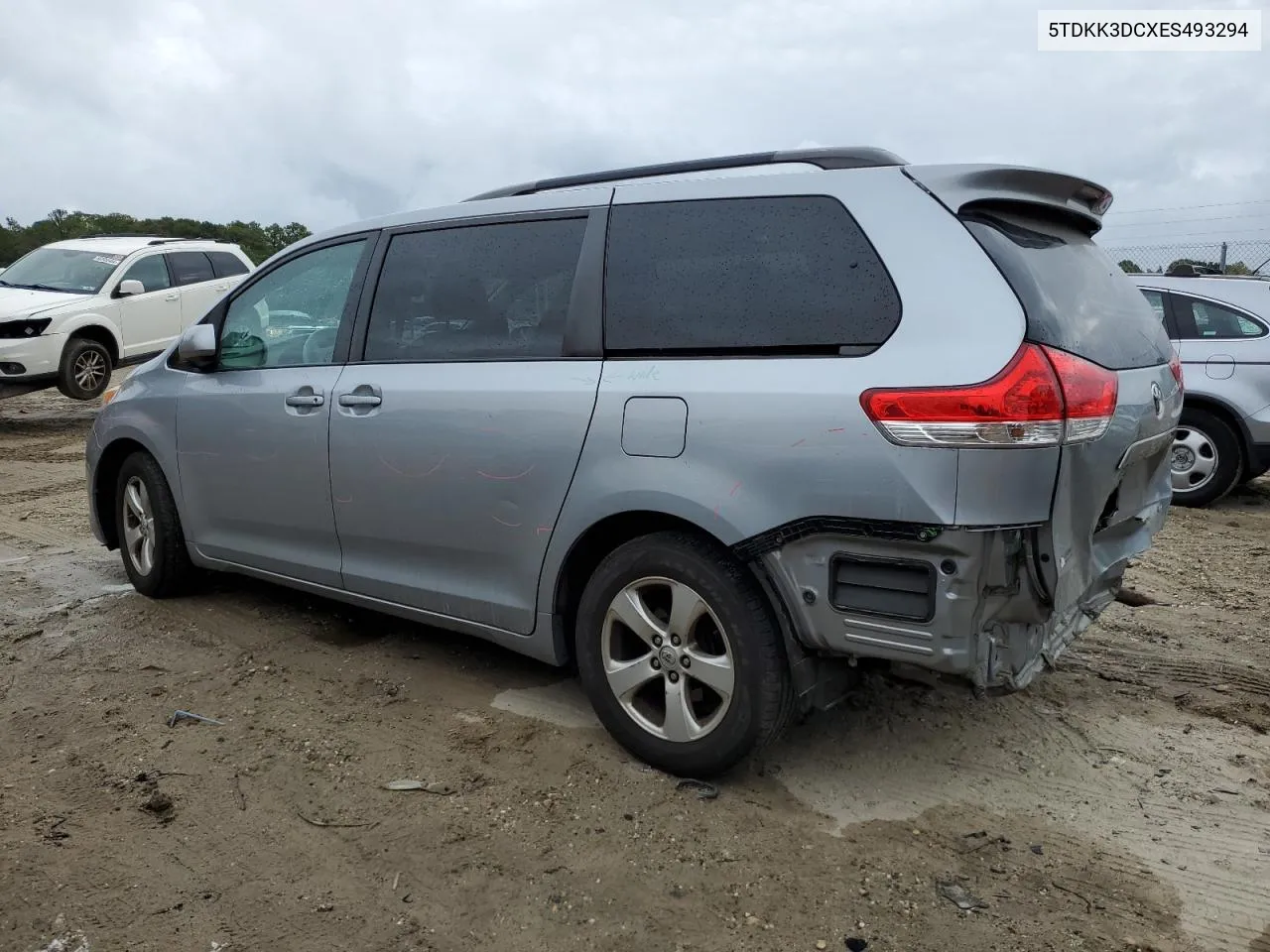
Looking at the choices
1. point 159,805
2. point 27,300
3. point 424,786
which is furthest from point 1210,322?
point 27,300

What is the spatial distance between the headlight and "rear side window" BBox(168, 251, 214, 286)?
70.8 inches

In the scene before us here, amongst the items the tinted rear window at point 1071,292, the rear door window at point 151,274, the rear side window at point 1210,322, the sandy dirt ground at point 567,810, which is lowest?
the sandy dirt ground at point 567,810

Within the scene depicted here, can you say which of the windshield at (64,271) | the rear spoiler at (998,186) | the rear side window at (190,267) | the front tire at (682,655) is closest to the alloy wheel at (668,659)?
the front tire at (682,655)

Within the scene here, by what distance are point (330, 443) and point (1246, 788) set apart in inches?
132

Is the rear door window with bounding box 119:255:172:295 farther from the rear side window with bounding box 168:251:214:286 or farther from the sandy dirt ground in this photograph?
the sandy dirt ground

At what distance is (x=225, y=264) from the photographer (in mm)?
13055

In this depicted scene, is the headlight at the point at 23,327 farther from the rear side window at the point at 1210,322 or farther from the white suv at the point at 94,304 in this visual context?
the rear side window at the point at 1210,322

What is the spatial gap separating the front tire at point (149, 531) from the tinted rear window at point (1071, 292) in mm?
3864

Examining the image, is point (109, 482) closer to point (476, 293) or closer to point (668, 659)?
point (476, 293)

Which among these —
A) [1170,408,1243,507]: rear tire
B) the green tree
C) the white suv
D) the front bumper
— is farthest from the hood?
the green tree

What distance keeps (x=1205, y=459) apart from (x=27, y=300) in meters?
11.4

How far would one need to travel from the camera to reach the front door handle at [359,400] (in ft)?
12.5

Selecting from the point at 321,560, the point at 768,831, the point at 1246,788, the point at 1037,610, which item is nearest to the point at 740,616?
the point at 768,831

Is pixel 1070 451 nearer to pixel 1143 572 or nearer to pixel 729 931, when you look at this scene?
pixel 729 931
